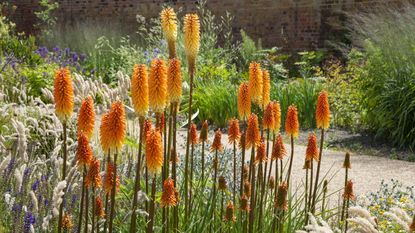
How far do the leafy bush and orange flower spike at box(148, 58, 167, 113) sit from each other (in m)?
6.62

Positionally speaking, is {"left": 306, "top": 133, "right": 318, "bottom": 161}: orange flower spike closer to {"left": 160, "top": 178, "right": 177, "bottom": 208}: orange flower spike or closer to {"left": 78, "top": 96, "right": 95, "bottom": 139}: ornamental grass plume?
{"left": 160, "top": 178, "right": 177, "bottom": 208}: orange flower spike

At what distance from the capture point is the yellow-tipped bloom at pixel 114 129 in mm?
2305

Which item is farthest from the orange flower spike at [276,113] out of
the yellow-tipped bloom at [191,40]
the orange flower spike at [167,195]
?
the orange flower spike at [167,195]

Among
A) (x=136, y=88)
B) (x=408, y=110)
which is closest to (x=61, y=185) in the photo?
(x=136, y=88)

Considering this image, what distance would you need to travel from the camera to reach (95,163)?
2533 mm

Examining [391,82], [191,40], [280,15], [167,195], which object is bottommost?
[167,195]

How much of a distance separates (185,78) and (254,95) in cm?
840

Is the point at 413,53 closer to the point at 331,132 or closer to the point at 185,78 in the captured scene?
the point at 331,132

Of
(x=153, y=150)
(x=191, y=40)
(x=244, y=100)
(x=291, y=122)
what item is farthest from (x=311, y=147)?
(x=153, y=150)

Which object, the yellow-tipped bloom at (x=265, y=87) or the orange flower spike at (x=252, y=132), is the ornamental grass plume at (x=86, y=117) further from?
the yellow-tipped bloom at (x=265, y=87)

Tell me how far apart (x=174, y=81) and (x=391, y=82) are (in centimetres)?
704

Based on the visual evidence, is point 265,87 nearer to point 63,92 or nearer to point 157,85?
point 157,85

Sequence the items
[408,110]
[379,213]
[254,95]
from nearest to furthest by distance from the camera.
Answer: [254,95]
[379,213]
[408,110]

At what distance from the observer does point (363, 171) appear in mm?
7332
